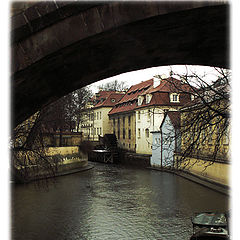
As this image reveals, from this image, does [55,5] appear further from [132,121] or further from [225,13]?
[132,121]

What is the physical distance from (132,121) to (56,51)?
34239 mm

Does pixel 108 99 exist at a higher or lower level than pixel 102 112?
higher

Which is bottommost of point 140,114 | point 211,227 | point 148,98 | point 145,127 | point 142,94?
point 211,227

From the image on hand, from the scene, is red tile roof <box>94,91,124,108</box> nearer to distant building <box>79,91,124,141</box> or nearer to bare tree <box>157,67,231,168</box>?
distant building <box>79,91,124,141</box>

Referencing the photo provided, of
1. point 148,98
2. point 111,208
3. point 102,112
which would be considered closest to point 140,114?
point 148,98

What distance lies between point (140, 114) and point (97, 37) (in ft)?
105

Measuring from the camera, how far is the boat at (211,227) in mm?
7715

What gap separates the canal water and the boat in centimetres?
243

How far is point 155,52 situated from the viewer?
9.61 ft

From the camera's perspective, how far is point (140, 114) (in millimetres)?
34062

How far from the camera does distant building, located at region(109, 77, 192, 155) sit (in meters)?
31.1

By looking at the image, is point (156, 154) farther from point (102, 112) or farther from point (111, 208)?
point (102, 112)

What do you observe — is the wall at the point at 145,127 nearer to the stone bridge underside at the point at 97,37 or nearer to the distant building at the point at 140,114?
the distant building at the point at 140,114
